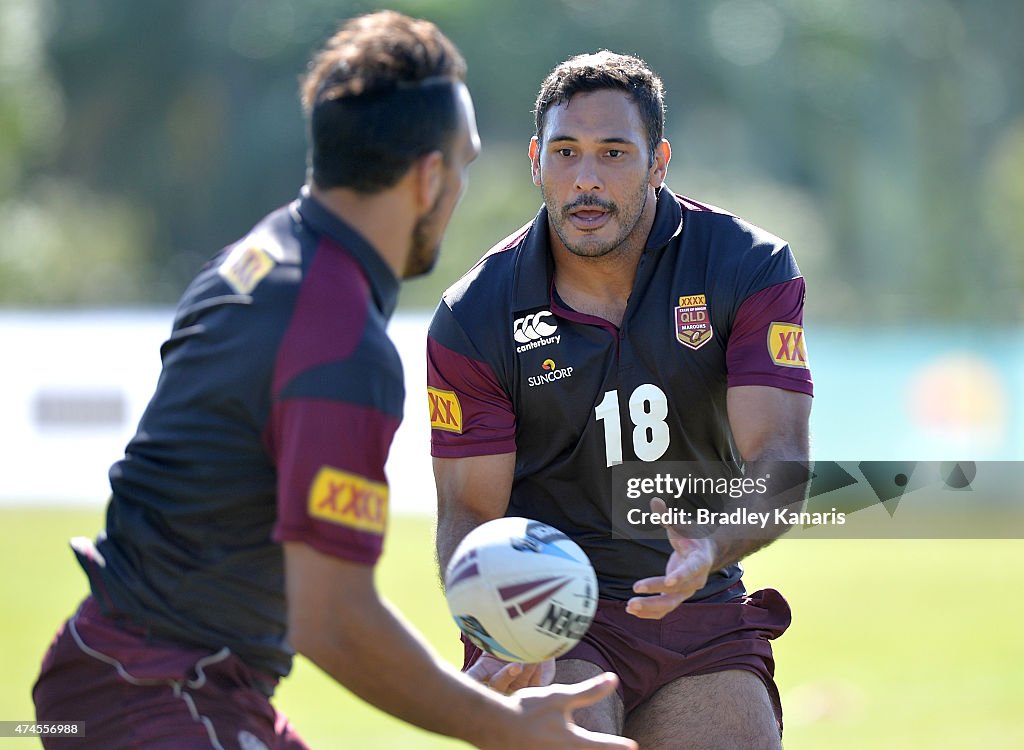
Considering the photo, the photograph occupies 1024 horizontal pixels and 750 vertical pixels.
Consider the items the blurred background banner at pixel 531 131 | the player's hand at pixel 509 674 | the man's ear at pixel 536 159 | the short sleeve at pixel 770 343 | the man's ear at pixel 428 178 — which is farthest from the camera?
the blurred background banner at pixel 531 131

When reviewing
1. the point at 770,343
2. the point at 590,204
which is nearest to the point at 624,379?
the point at 770,343

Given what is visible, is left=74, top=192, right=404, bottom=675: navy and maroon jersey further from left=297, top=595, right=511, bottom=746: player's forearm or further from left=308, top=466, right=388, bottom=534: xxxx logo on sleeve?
left=297, top=595, right=511, bottom=746: player's forearm

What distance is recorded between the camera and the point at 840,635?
467 inches

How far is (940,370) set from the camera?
17.8 m

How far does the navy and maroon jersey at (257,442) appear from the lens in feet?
10.9

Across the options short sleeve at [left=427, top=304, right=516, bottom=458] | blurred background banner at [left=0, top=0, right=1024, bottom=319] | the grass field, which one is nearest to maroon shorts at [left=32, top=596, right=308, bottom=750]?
short sleeve at [left=427, top=304, right=516, bottom=458]

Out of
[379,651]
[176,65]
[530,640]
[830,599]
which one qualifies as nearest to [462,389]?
[530,640]

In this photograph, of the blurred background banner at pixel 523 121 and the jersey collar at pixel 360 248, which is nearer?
the jersey collar at pixel 360 248

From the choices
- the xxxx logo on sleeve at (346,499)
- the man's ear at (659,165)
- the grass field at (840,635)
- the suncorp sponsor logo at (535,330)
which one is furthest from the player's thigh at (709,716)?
the grass field at (840,635)

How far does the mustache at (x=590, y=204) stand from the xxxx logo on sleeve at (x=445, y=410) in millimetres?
836

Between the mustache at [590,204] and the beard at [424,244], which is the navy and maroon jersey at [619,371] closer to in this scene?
the mustache at [590,204]

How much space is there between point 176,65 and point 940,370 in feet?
103

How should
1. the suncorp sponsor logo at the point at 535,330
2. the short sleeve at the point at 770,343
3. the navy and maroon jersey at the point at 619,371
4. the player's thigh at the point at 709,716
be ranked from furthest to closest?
1. the suncorp sponsor logo at the point at 535,330
2. the navy and maroon jersey at the point at 619,371
3. the short sleeve at the point at 770,343
4. the player's thigh at the point at 709,716

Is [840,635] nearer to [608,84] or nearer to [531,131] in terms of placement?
[608,84]
